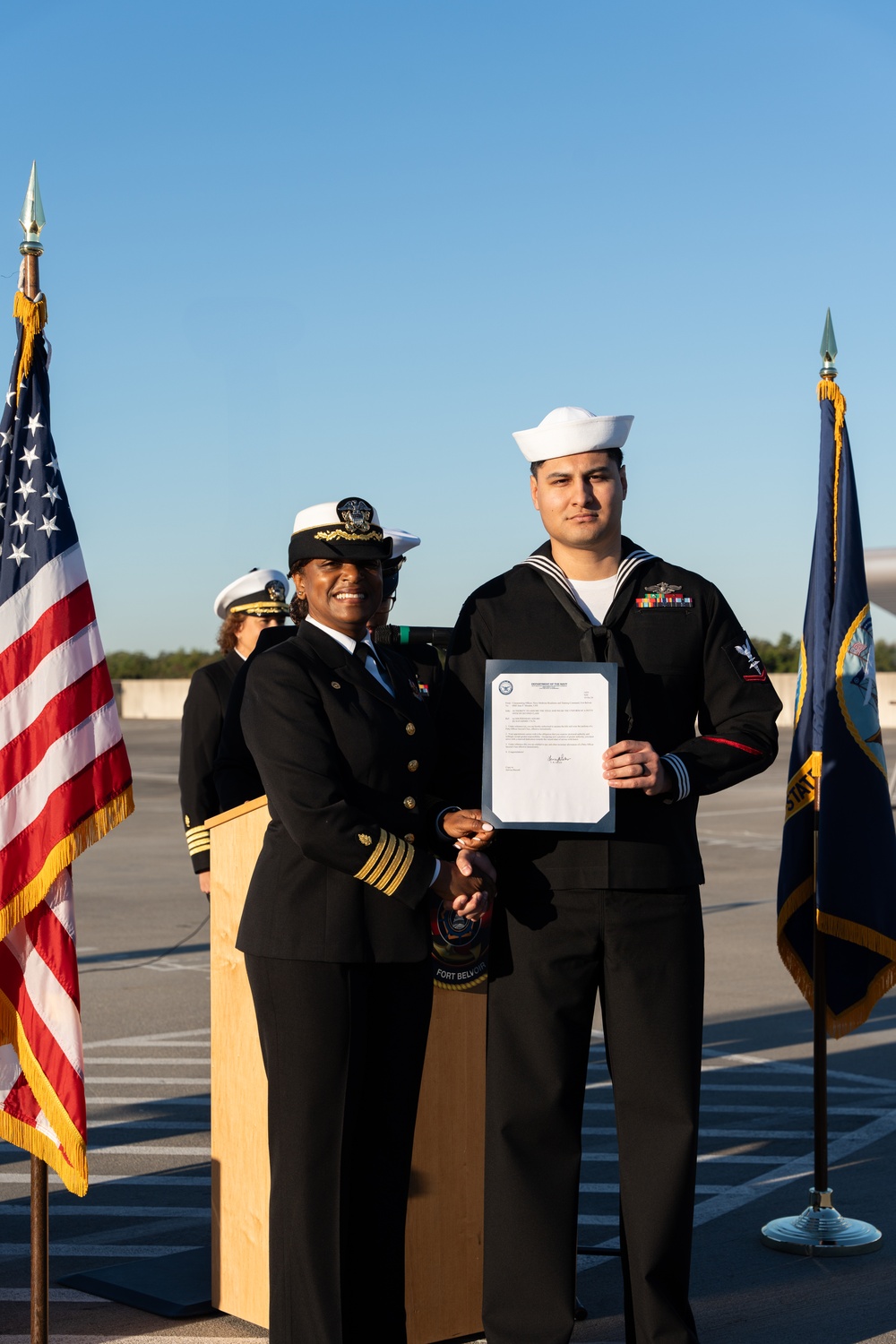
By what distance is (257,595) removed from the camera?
21.4ft

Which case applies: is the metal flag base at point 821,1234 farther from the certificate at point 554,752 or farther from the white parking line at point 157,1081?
the white parking line at point 157,1081

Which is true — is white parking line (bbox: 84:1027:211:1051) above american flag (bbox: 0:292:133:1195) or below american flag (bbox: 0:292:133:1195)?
below

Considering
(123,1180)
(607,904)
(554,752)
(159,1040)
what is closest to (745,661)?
(554,752)

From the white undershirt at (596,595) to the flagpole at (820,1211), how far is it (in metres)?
1.61

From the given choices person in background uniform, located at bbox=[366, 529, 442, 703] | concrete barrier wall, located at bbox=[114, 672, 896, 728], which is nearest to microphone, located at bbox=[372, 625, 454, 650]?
person in background uniform, located at bbox=[366, 529, 442, 703]

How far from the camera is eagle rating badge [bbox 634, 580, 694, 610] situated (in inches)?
156

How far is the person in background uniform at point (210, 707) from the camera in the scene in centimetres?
622

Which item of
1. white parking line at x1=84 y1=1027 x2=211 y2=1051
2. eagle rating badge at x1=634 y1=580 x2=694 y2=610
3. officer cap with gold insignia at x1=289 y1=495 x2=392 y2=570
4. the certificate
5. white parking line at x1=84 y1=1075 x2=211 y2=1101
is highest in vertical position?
officer cap with gold insignia at x1=289 y1=495 x2=392 y2=570

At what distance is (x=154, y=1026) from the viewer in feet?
28.2

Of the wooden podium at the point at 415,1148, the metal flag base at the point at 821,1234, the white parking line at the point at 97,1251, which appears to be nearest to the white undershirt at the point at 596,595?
the wooden podium at the point at 415,1148

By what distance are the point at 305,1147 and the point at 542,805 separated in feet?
3.22

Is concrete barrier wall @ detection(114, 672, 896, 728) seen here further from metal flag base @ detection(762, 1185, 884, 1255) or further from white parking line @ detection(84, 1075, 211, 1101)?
metal flag base @ detection(762, 1185, 884, 1255)

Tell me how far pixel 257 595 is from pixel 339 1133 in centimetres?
331

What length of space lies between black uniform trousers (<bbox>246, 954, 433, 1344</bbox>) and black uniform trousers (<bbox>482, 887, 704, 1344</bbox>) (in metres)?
0.27
